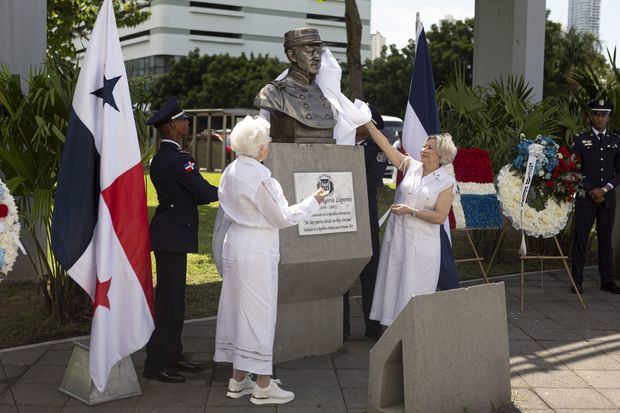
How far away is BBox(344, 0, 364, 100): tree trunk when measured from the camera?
18.0 metres

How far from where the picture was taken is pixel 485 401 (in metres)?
5.28

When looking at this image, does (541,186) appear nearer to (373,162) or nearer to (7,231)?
(373,162)

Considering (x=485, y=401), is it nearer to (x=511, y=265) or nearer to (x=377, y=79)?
(x=511, y=265)

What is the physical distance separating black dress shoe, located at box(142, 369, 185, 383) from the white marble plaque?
1.34 meters

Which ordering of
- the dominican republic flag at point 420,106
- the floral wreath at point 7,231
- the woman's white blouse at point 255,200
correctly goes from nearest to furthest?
1. the floral wreath at point 7,231
2. the woman's white blouse at point 255,200
3. the dominican republic flag at point 420,106

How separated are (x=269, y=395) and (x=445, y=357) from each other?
118cm

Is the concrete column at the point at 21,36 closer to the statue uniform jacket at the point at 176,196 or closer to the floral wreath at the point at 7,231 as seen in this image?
the statue uniform jacket at the point at 176,196

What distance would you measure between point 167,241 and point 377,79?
54641 mm

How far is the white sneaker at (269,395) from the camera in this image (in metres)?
5.38

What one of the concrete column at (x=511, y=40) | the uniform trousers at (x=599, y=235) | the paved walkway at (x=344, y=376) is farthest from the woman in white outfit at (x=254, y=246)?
the concrete column at (x=511, y=40)

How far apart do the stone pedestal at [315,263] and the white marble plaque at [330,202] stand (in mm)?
40

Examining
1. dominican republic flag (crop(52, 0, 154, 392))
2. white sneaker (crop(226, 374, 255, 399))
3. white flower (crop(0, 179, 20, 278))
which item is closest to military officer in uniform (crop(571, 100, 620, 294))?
white sneaker (crop(226, 374, 255, 399))

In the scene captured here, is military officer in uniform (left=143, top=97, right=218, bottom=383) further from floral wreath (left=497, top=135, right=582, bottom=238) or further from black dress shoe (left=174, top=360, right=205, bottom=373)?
floral wreath (left=497, top=135, right=582, bottom=238)

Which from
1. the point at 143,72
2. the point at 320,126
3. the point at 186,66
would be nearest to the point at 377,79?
the point at 186,66
